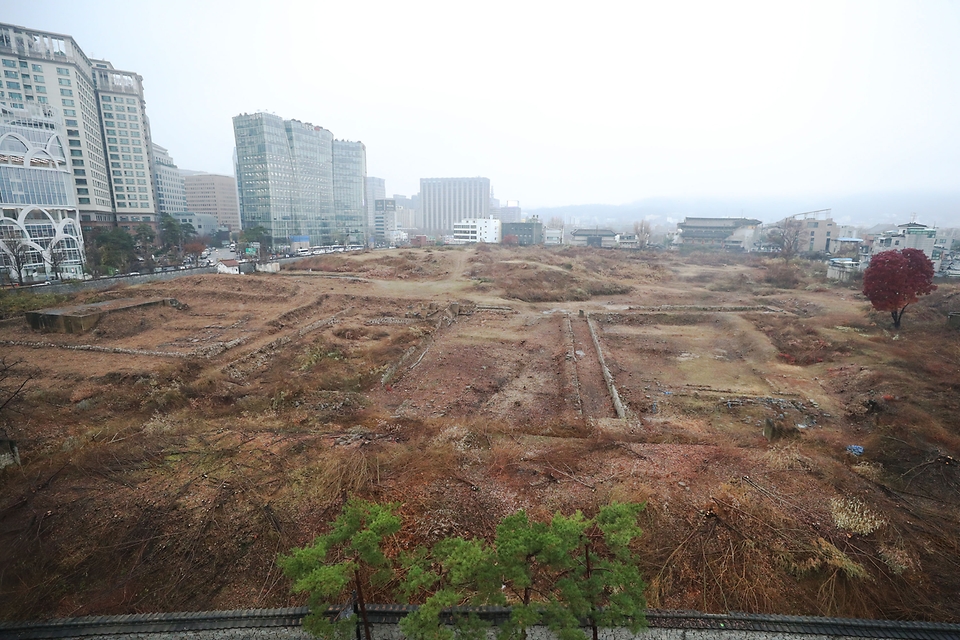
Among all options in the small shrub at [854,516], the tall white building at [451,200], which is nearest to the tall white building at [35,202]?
the small shrub at [854,516]

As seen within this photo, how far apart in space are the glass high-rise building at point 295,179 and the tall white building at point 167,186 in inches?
1041

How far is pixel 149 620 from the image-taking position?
5574mm

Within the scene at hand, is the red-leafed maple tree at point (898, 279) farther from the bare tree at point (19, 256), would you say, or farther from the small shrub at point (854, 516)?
the bare tree at point (19, 256)

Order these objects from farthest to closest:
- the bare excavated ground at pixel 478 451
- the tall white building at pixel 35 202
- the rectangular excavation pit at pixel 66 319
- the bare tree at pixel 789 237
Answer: the bare tree at pixel 789 237, the tall white building at pixel 35 202, the rectangular excavation pit at pixel 66 319, the bare excavated ground at pixel 478 451

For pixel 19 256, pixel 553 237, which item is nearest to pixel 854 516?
pixel 19 256

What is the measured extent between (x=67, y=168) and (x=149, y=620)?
157 feet

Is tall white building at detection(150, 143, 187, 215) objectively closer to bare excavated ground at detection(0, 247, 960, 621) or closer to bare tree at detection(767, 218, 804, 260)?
bare excavated ground at detection(0, 247, 960, 621)

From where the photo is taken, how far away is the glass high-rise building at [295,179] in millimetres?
66375

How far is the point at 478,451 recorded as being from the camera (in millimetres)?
10094

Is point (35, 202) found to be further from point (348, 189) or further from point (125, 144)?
point (348, 189)

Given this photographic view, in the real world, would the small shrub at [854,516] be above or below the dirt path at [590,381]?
above

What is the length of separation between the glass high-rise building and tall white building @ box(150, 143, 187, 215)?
86.7 feet

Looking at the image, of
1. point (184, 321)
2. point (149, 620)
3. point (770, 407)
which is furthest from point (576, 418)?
point (184, 321)

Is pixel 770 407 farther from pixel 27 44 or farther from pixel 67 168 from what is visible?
pixel 27 44
